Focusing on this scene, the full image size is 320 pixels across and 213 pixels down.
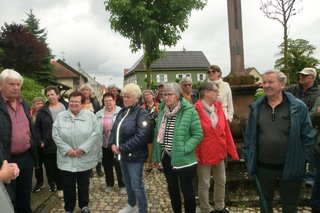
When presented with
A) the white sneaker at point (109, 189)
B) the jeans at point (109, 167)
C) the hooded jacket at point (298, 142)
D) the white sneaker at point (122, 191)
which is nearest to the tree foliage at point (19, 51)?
the jeans at point (109, 167)

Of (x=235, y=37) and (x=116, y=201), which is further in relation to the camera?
(x=235, y=37)

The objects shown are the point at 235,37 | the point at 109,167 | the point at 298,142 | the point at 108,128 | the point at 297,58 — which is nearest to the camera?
the point at 298,142

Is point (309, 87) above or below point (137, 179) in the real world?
above

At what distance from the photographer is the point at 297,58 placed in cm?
4253

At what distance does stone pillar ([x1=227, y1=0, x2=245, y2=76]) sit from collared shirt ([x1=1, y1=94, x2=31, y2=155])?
3.70 meters

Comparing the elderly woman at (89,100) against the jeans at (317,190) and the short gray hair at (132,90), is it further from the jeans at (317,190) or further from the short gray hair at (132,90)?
the jeans at (317,190)

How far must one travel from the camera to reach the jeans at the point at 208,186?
13.2 feet

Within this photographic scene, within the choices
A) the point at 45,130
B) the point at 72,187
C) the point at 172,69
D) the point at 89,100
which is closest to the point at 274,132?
the point at 72,187

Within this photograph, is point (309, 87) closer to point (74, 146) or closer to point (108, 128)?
point (108, 128)

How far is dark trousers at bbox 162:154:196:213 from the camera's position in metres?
3.73

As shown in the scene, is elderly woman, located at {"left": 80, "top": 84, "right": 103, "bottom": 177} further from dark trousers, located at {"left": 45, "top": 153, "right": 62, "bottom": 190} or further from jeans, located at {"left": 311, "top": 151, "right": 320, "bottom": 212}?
jeans, located at {"left": 311, "top": 151, "right": 320, "bottom": 212}

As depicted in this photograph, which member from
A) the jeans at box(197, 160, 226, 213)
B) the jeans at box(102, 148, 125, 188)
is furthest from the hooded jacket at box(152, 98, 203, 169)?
the jeans at box(102, 148, 125, 188)

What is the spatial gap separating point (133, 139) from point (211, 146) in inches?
39.6

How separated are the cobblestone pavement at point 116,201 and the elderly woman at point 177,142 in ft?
2.43
